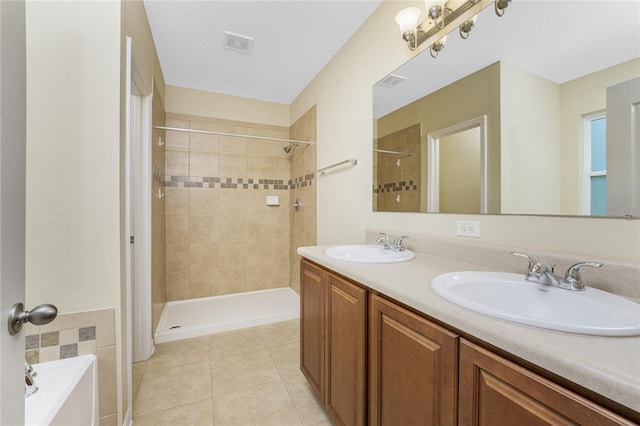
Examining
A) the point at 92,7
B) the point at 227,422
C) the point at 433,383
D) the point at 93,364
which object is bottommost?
the point at 227,422

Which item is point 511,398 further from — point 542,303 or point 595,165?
point 595,165

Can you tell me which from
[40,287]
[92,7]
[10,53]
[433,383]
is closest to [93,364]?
[40,287]

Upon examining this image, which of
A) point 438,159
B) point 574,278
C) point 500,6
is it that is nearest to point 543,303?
point 574,278

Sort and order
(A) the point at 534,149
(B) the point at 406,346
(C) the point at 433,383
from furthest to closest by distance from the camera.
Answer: (A) the point at 534,149, (B) the point at 406,346, (C) the point at 433,383

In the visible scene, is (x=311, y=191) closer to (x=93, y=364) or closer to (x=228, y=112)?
(x=228, y=112)

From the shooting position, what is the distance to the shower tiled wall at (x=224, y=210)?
287 cm

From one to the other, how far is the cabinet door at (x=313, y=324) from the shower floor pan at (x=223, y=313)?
3.51 ft

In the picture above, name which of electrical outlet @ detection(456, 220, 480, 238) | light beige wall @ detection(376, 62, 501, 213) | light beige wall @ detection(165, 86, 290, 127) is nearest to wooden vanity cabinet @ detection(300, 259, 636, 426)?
electrical outlet @ detection(456, 220, 480, 238)

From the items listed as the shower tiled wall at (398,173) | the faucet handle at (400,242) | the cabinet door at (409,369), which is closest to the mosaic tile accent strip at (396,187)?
the shower tiled wall at (398,173)

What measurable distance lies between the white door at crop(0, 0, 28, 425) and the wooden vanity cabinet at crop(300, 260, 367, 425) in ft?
2.89

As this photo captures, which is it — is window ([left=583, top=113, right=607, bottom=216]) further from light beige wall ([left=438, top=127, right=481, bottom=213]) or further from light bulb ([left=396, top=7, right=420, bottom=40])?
light bulb ([left=396, top=7, right=420, bottom=40])

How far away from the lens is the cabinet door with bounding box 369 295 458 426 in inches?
26.3

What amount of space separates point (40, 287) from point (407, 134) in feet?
6.34

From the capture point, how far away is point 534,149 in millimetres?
984
